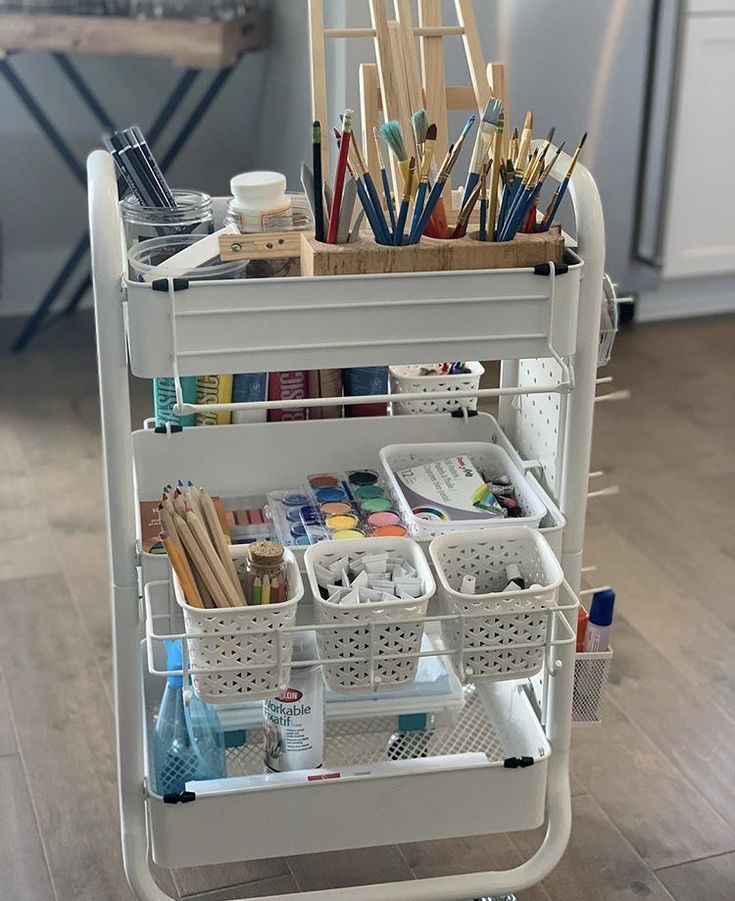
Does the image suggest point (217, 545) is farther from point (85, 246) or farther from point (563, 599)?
point (85, 246)

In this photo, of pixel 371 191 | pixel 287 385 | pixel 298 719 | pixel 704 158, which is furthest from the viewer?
pixel 704 158

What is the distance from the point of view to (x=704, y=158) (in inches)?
121

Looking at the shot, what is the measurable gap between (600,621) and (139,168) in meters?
0.70

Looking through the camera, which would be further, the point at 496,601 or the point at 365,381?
the point at 365,381

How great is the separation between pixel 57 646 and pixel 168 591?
79cm

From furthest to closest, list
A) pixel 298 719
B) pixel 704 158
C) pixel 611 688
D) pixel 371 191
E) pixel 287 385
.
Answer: pixel 704 158, pixel 611 688, pixel 287 385, pixel 298 719, pixel 371 191

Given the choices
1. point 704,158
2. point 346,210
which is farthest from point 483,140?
point 704,158

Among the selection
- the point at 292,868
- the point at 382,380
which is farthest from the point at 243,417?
the point at 292,868

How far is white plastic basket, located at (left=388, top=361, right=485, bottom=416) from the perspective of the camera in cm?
148

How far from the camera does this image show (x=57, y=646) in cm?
192

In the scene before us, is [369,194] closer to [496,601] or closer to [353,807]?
[496,601]

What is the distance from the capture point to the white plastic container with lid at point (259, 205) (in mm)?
1146

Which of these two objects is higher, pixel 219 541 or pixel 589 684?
pixel 219 541

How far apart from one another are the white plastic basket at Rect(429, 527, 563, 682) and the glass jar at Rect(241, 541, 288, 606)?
0.15m
